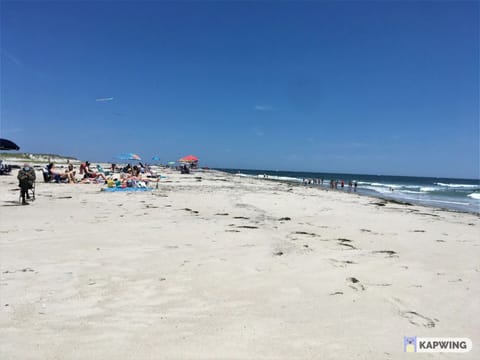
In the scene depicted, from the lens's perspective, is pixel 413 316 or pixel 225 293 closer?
pixel 413 316

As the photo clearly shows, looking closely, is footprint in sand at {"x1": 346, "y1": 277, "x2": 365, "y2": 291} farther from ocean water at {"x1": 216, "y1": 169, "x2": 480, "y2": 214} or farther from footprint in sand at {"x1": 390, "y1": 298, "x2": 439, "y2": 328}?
ocean water at {"x1": 216, "y1": 169, "x2": 480, "y2": 214}

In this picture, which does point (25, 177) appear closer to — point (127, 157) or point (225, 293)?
point (225, 293)

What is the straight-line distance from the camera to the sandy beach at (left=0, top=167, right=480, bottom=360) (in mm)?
2508

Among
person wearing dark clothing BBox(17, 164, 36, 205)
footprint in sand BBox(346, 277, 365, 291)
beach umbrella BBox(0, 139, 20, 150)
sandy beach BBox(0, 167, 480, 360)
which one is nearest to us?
sandy beach BBox(0, 167, 480, 360)

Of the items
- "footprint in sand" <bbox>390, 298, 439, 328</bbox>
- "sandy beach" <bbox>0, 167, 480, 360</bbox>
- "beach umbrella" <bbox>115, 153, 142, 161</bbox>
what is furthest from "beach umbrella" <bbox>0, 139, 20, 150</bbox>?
"footprint in sand" <bbox>390, 298, 439, 328</bbox>

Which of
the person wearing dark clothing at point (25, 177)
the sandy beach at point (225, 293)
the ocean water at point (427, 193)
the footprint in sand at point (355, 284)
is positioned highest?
the person wearing dark clothing at point (25, 177)

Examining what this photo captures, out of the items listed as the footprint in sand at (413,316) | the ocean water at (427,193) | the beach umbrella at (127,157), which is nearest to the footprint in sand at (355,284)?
the footprint in sand at (413,316)

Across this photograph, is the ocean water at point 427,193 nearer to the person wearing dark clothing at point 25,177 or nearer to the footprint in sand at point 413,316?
the footprint in sand at point 413,316

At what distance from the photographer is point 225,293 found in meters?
3.52

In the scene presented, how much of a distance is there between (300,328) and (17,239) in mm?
5451

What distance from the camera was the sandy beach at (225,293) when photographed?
98.7 inches

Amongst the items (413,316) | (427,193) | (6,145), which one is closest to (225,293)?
(413,316)

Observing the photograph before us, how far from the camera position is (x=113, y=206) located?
10188mm

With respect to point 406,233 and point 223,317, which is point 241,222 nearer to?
point 406,233
